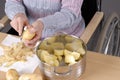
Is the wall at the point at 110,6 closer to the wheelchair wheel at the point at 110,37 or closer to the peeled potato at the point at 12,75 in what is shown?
the wheelchair wheel at the point at 110,37

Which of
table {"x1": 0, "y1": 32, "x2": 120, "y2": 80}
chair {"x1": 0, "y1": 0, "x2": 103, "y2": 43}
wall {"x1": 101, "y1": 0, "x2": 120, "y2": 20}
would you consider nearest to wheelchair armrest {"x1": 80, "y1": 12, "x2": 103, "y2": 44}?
chair {"x1": 0, "y1": 0, "x2": 103, "y2": 43}

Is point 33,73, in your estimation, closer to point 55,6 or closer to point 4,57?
point 4,57

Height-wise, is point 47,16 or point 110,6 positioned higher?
point 47,16

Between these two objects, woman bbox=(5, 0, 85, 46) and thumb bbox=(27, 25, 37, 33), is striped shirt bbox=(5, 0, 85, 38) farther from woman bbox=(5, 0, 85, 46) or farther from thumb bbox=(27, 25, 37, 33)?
thumb bbox=(27, 25, 37, 33)

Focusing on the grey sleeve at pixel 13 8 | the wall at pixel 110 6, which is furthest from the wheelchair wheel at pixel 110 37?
the wall at pixel 110 6

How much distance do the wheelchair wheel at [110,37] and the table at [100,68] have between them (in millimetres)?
137

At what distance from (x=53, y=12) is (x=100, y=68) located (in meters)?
0.42

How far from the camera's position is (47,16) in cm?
114

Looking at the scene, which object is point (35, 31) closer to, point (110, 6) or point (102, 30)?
point (102, 30)

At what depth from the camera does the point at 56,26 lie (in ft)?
3.78

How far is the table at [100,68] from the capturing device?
36.0 inches

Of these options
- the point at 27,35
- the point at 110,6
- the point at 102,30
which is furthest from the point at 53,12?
the point at 110,6

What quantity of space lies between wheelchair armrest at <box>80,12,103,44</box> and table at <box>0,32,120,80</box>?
11cm

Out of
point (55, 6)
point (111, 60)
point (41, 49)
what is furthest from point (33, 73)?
point (55, 6)
